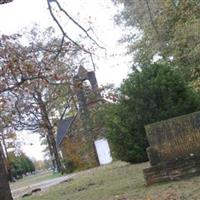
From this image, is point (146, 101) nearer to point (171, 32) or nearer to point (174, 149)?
point (174, 149)

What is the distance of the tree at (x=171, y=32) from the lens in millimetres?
27383

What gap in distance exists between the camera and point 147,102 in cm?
2072

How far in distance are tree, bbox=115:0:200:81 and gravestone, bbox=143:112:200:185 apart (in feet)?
45.1

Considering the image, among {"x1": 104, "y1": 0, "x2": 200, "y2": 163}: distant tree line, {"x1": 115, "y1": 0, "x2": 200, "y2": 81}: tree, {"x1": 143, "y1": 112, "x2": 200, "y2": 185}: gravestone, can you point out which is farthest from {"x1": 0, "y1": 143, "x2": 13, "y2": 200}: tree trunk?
{"x1": 115, "y1": 0, "x2": 200, "y2": 81}: tree

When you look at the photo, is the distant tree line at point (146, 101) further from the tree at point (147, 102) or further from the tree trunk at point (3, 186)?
the tree trunk at point (3, 186)

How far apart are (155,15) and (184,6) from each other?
1622 millimetres

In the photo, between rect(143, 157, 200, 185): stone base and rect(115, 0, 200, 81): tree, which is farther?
rect(115, 0, 200, 81): tree

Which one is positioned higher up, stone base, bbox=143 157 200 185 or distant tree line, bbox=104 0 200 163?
distant tree line, bbox=104 0 200 163

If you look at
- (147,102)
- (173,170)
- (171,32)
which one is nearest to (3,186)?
(173,170)

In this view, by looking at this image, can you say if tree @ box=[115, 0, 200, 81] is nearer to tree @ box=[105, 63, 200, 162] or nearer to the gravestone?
tree @ box=[105, 63, 200, 162]

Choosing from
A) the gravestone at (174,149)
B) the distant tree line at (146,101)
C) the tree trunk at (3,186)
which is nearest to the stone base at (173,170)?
the gravestone at (174,149)

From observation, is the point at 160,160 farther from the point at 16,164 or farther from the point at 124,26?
the point at 16,164

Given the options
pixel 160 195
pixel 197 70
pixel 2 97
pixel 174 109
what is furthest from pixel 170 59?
pixel 160 195

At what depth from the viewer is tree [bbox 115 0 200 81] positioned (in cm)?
2738
